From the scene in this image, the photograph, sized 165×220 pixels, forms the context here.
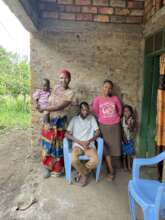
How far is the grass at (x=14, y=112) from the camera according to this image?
711cm

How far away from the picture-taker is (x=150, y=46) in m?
3.28

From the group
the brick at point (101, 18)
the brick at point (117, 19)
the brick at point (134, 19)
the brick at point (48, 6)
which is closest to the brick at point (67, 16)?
the brick at point (48, 6)

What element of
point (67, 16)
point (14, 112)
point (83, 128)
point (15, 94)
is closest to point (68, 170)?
point (83, 128)

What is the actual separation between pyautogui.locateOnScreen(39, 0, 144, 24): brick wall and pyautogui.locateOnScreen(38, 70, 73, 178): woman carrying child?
92cm

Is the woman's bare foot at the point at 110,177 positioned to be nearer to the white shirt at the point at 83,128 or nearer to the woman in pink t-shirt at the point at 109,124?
the woman in pink t-shirt at the point at 109,124

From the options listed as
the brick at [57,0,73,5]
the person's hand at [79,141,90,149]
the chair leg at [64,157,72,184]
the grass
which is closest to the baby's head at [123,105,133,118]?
the person's hand at [79,141,90,149]

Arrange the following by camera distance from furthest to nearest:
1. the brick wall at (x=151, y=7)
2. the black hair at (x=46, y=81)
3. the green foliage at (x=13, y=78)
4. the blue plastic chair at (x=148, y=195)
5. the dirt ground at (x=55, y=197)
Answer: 1. the green foliage at (x=13, y=78)
2. the black hair at (x=46, y=81)
3. the brick wall at (x=151, y=7)
4. the dirt ground at (x=55, y=197)
5. the blue plastic chair at (x=148, y=195)

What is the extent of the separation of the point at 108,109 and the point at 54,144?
87 centimetres

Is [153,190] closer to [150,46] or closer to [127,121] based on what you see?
[127,121]

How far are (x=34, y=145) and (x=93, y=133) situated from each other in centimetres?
109

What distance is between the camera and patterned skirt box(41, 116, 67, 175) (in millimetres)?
3277

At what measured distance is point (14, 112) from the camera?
27.7 ft

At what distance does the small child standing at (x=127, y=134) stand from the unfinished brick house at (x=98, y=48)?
14 cm

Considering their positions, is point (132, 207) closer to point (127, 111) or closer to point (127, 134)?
point (127, 134)
